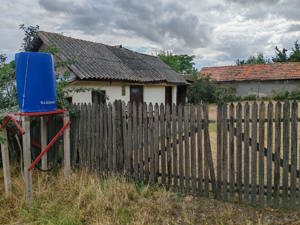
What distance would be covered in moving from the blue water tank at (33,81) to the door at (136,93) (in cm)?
895

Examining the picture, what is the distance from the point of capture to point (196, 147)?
16.8ft

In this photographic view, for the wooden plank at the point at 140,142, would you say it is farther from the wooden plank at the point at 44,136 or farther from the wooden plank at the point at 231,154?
the wooden plank at the point at 44,136

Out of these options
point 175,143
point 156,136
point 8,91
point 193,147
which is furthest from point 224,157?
point 8,91

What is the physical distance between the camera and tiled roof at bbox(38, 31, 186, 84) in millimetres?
11461

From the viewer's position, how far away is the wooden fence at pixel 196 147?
4441mm

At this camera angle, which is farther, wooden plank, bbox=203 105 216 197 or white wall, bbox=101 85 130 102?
white wall, bbox=101 85 130 102

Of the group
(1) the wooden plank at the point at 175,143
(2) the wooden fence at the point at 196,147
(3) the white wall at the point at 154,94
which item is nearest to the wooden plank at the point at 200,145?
(2) the wooden fence at the point at 196,147

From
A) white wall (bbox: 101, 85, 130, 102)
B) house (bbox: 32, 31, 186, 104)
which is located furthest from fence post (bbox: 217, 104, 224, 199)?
white wall (bbox: 101, 85, 130, 102)

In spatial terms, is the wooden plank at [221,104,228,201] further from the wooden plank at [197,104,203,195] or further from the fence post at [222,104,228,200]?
the wooden plank at [197,104,203,195]

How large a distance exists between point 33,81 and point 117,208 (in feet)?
8.01

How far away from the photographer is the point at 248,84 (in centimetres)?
3144

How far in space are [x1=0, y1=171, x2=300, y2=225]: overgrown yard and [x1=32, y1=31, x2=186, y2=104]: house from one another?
4.70 meters

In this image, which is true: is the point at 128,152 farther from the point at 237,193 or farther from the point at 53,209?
the point at 237,193

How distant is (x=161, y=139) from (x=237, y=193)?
155cm
